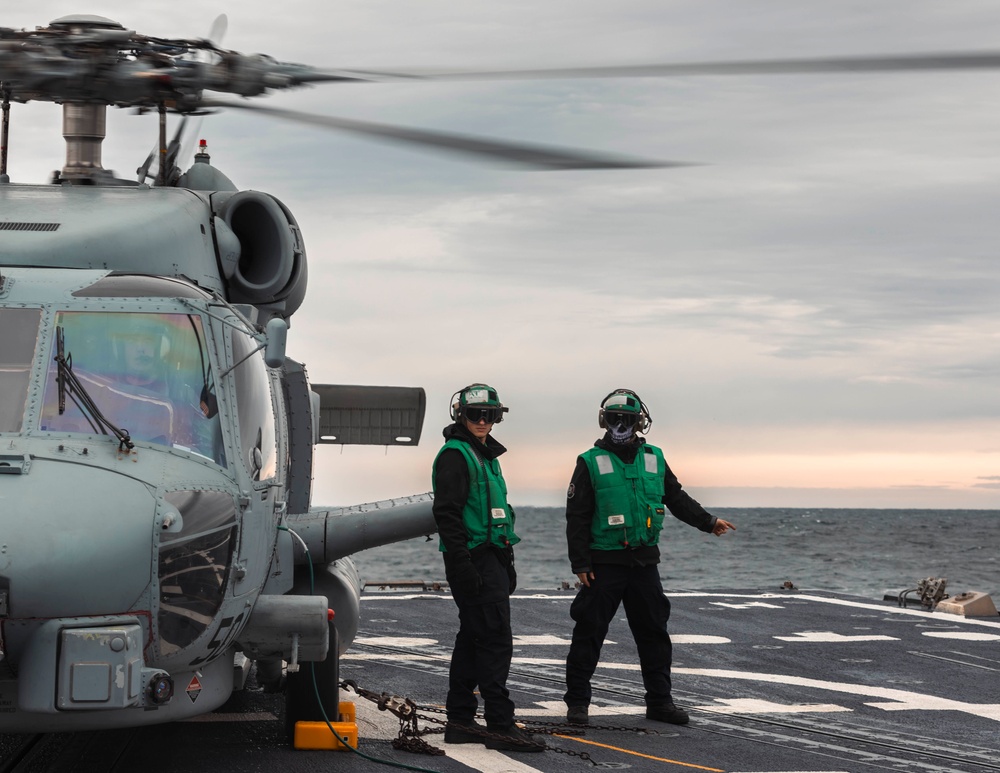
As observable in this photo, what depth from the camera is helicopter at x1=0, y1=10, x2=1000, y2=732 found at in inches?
215

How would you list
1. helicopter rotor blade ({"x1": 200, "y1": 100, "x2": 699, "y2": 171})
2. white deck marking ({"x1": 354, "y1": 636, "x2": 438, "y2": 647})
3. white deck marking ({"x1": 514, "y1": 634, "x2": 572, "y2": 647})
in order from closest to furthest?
helicopter rotor blade ({"x1": 200, "y1": 100, "x2": 699, "y2": 171}), white deck marking ({"x1": 354, "y1": 636, "x2": 438, "y2": 647}), white deck marking ({"x1": 514, "y1": 634, "x2": 572, "y2": 647})

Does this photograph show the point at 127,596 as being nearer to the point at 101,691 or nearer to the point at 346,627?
the point at 101,691

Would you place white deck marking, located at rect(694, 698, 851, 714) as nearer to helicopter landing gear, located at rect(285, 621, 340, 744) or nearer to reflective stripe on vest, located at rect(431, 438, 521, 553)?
reflective stripe on vest, located at rect(431, 438, 521, 553)

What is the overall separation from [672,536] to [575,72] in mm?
99671

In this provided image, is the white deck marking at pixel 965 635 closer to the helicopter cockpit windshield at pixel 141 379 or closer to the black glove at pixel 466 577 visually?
the black glove at pixel 466 577

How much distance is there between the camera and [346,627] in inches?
323

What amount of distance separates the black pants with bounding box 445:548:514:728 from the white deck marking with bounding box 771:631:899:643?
5.68 metres

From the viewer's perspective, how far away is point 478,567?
7.79 metres

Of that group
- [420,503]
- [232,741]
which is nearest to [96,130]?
[420,503]

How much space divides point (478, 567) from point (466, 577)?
0.60 ft

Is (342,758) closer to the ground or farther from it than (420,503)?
closer to the ground

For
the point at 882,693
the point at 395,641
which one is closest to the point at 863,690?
the point at 882,693

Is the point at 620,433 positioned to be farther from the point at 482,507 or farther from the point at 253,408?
the point at 253,408

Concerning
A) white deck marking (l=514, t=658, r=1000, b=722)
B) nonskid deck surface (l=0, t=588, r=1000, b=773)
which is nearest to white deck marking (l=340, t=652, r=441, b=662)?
nonskid deck surface (l=0, t=588, r=1000, b=773)
